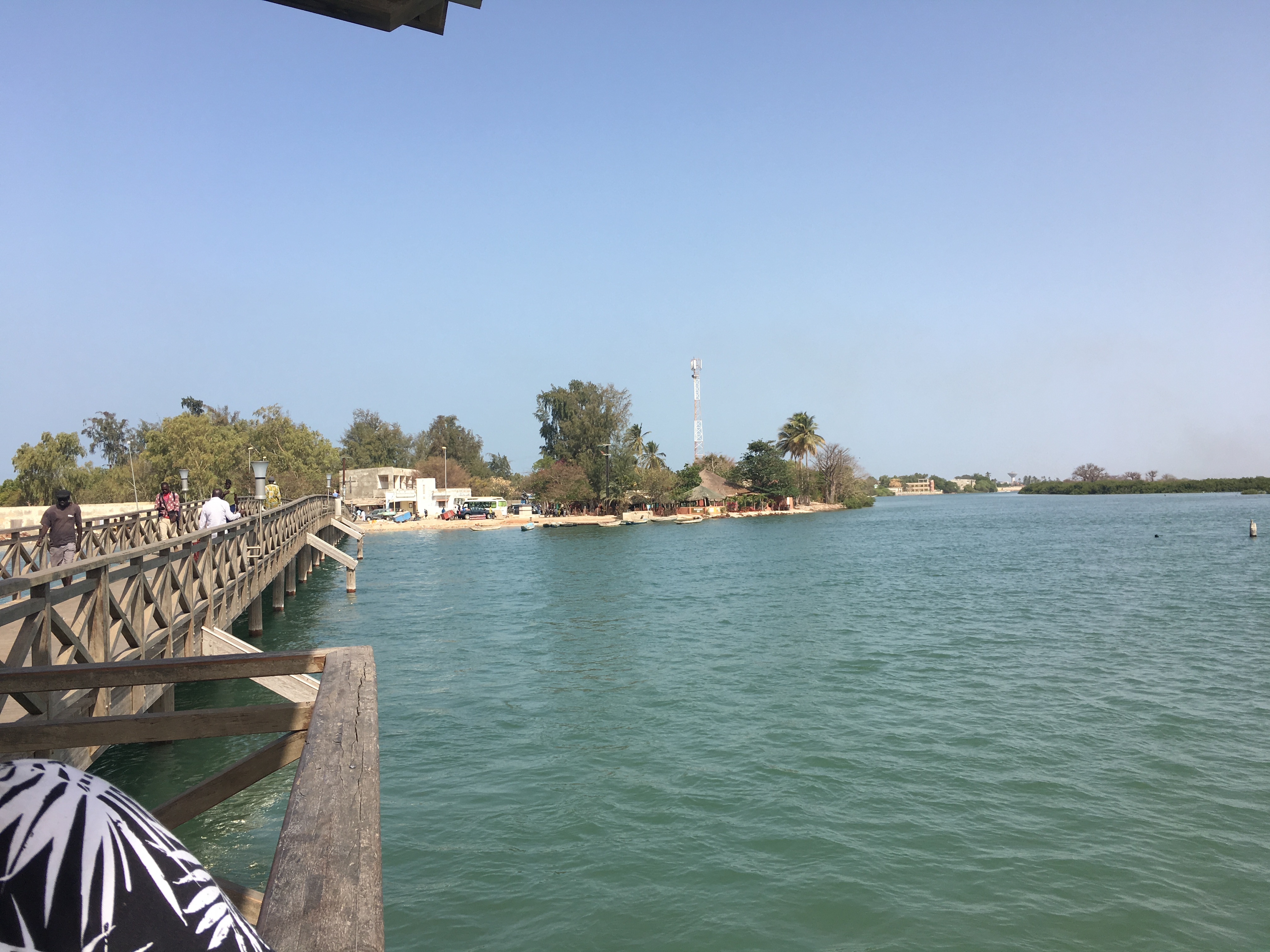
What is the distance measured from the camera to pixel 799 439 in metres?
106

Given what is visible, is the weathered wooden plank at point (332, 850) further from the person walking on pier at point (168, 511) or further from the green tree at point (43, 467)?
the green tree at point (43, 467)

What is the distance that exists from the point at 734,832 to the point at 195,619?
7.79 m

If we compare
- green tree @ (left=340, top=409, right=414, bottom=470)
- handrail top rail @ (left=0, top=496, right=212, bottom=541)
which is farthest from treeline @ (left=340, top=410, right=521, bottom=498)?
handrail top rail @ (left=0, top=496, right=212, bottom=541)

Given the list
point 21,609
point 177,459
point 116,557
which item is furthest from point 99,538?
point 177,459

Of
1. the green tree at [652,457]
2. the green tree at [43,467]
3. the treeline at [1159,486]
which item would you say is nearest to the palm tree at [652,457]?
the green tree at [652,457]

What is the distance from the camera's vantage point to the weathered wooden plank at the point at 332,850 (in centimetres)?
161

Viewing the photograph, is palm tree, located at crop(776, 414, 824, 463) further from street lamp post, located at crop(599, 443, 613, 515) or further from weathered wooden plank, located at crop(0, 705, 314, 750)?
weathered wooden plank, located at crop(0, 705, 314, 750)

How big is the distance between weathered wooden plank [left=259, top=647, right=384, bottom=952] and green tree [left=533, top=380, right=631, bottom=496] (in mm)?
82539

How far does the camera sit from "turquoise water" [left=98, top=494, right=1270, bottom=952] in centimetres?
739

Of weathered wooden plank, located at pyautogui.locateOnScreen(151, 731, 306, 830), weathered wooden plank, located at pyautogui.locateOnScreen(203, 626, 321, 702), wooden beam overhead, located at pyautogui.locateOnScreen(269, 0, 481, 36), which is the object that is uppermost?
wooden beam overhead, located at pyautogui.locateOnScreen(269, 0, 481, 36)

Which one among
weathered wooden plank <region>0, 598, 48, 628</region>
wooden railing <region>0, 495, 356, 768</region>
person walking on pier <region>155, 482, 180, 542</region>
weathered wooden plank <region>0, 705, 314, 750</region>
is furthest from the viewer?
person walking on pier <region>155, 482, 180, 542</region>

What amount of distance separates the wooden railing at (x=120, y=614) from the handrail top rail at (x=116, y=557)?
0.05ft

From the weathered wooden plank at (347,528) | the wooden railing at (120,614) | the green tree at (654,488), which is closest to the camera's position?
the wooden railing at (120,614)

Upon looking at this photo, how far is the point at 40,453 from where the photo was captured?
53.3 meters
